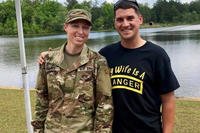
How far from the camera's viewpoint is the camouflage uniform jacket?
241 centimetres

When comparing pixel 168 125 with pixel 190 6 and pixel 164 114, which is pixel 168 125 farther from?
pixel 190 6

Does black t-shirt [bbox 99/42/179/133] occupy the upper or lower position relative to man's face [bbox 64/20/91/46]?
lower

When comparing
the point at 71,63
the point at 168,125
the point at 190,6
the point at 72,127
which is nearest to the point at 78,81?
the point at 71,63

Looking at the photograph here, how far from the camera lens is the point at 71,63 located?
2.47 m

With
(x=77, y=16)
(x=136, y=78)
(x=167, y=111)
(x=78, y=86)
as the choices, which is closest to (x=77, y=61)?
(x=78, y=86)

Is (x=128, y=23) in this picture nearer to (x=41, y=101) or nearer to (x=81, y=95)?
(x=81, y=95)

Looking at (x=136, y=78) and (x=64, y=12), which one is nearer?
(x=136, y=78)

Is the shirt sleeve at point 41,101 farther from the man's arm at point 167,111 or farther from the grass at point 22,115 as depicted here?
the grass at point 22,115

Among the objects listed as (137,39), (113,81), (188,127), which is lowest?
(188,127)

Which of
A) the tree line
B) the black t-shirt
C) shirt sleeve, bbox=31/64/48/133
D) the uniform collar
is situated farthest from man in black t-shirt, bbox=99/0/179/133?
the tree line

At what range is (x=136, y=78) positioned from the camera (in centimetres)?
236

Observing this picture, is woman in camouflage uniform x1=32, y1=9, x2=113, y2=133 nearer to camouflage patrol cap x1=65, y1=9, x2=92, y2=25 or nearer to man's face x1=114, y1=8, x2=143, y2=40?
camouflage patrol cap x1=65, y1=9, x2=92, y2=25

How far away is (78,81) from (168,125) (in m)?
0.61

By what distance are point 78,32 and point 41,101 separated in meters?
0.52
